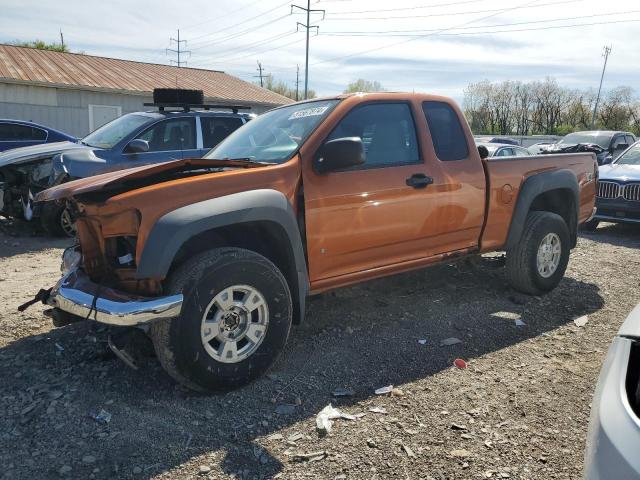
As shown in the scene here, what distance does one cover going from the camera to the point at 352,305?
491 cm

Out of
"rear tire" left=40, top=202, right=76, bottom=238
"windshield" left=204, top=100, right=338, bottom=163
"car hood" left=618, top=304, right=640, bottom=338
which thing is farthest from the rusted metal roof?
"car hood" left=618, top=304, right=640, bottom=338

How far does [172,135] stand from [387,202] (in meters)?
4.94

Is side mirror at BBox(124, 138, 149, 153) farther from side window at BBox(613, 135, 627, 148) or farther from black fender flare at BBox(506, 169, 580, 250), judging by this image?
side window at BBox(613, 135, 627, 148)

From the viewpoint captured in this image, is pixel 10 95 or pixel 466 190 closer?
pixel 466 190

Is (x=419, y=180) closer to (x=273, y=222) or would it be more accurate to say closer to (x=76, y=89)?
(x=273, y=222)

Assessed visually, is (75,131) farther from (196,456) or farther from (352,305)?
(196,456)

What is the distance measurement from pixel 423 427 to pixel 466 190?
220cm

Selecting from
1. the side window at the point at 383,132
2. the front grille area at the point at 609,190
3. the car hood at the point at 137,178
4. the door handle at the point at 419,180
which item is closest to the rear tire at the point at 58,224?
the car hood at the point at 137,178

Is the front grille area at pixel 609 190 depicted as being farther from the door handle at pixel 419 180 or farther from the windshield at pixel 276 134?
the windshield at pixel 276 134

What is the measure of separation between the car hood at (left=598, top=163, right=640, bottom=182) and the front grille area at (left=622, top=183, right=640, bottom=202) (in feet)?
0.49

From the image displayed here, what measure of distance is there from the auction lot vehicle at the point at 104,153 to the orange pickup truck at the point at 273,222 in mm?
3471

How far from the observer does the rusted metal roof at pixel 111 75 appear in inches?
752

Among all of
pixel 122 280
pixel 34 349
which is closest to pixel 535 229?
pixel 122 280

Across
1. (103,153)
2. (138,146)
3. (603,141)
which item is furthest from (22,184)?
(603,141)
